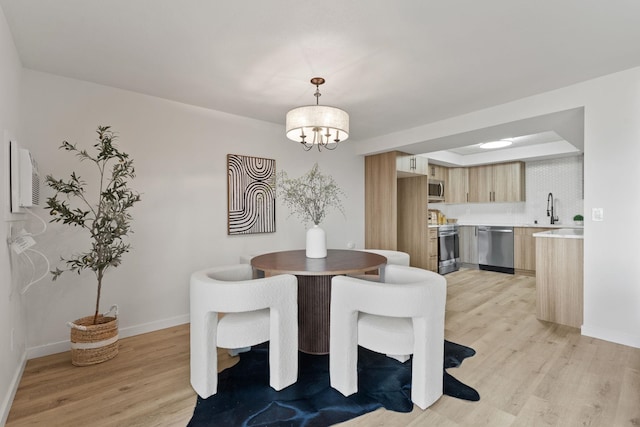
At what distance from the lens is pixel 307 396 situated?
2000 mm

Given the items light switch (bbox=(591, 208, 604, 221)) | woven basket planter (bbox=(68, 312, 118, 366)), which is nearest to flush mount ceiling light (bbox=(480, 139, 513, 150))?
light switch (bbox=(591, 208, 604, 221))

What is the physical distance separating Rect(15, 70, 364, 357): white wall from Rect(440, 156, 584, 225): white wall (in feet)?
15.2

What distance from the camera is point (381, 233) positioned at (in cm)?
511

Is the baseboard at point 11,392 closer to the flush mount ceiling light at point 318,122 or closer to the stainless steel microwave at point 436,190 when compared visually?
the flush mount ceiling light at point 318,122

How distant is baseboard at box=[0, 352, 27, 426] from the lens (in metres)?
1.77

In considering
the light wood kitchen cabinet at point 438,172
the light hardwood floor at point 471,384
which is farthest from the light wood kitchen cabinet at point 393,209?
the light hardwood floor at point 471,384

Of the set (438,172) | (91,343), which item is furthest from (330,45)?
(438,172)

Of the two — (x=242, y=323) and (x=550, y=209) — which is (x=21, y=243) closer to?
(x=242, y=323)

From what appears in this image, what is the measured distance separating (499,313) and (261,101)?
346 cm

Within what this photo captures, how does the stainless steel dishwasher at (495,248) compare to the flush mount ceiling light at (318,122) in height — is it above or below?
below

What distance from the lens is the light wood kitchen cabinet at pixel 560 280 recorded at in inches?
123

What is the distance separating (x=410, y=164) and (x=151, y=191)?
12.5 ft

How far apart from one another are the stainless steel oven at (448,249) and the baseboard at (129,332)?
4.37 m

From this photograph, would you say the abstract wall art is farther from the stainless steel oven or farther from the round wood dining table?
the stainless steel oven
